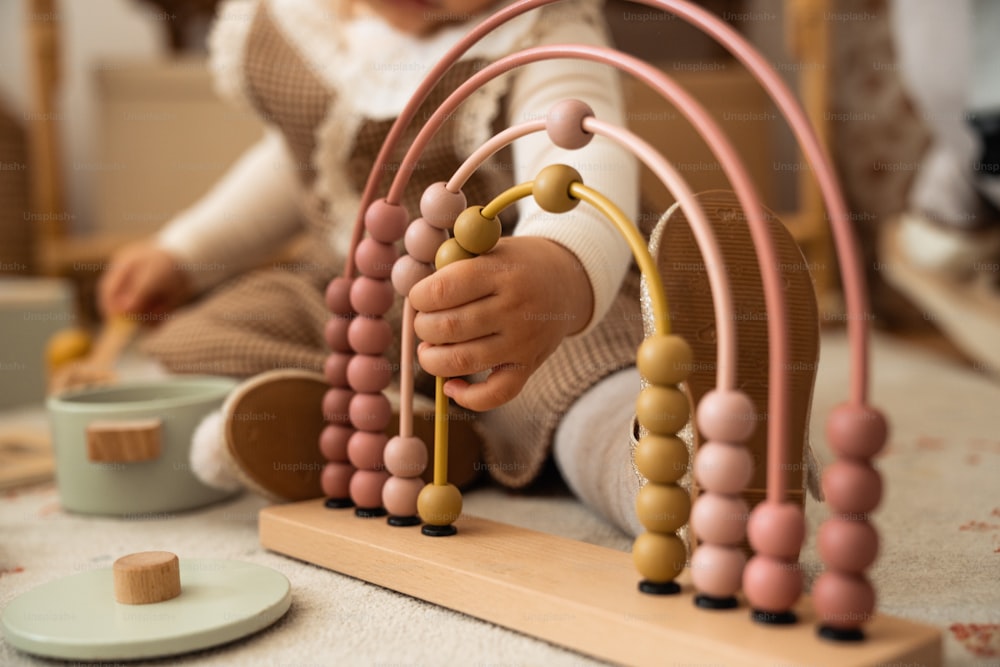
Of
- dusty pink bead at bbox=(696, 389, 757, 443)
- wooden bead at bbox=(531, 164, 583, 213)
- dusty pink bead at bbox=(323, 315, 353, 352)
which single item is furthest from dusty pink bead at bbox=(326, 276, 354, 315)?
dusty pink bead at bbox=(696, 389, 757, 443)

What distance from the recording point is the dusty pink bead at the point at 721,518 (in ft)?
1.40

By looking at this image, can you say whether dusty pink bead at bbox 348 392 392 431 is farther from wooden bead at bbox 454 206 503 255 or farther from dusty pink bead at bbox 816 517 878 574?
dusty pink bead at bbox 816 517 878 574

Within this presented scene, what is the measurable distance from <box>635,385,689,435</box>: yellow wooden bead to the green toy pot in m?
0.42

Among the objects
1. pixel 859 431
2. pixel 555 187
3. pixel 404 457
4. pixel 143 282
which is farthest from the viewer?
pixel 143 282

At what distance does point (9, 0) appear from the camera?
2.19 m

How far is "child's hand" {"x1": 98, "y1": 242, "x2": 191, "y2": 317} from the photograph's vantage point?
1.00 m

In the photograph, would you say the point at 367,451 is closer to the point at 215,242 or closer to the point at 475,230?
the point at 475,230

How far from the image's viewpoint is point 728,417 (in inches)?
16.4

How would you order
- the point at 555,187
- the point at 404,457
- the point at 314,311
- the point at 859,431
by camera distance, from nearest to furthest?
the point at 859,431, the point at 555,187, the point at 404,457, the point at 314,311

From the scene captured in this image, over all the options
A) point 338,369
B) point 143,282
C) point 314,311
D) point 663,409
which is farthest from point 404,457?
point 143,282

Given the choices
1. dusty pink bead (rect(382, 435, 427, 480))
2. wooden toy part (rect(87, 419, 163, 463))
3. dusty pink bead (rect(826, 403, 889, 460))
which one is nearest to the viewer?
dusty pink bead (rect(826, 403, 889, 460))

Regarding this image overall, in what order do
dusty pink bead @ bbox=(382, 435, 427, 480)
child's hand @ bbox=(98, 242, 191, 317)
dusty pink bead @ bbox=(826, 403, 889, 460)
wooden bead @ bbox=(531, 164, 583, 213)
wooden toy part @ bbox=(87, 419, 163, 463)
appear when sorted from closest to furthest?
1. dusty pink bead @ bbox=(826, 403, 889, 460)
2. wooden bead @ bbox=(531, 164, 583, 213)
3. dusty pink bead @ bbox=(382, 435, 427, 480)
4. wooden toy part @ bbox=(87, 419, 163, 463)
5. child's hand @ bbox=(98, 242, 191, 317)

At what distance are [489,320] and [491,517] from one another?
0.78 feet

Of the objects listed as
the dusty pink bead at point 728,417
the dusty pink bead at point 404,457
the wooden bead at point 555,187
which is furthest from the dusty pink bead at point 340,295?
the dusty pink bead at point 728,417
